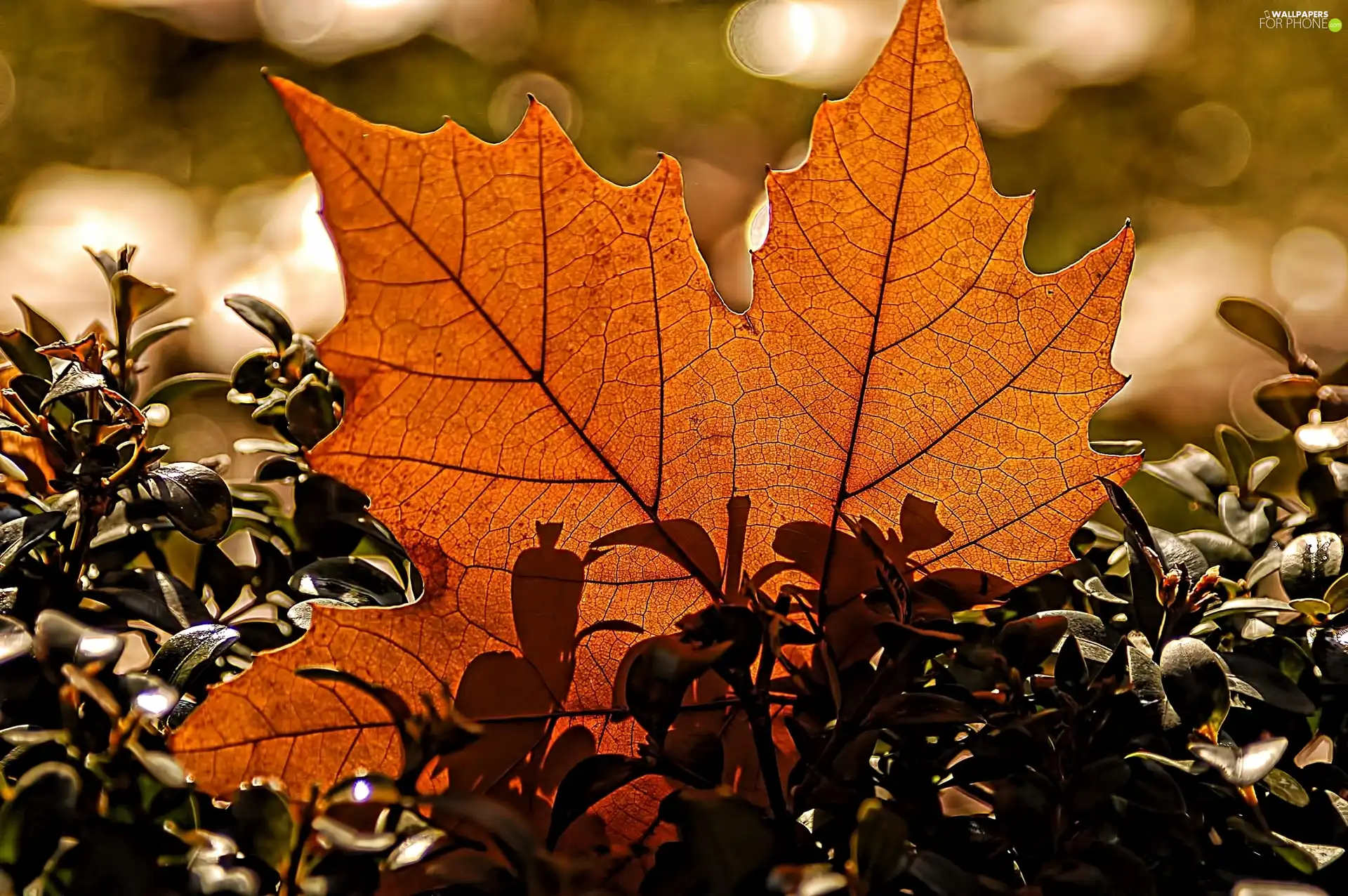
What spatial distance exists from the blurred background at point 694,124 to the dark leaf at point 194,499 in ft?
3.74

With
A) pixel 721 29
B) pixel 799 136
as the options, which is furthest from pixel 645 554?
pixel 721 29

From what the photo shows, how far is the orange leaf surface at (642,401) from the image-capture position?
1.20ft

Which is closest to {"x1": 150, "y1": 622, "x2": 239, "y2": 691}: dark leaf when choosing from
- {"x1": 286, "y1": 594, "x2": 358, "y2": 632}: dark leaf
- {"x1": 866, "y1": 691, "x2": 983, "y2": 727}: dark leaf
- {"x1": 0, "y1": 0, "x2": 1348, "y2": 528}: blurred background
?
{"x1": 286, "y1": 594, "x2": 358, "y2": 632}: dark leaf

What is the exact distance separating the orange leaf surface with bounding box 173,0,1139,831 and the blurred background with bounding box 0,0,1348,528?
3.78ft

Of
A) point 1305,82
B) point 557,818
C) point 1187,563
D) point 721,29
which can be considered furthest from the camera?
point 721,29

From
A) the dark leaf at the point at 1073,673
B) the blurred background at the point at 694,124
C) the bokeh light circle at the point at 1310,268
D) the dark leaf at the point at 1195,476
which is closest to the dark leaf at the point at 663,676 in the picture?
the dark leaf at the point at 1073,673

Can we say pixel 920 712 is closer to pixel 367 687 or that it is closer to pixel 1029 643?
pixel 1029 643

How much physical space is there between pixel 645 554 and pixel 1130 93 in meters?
1.51

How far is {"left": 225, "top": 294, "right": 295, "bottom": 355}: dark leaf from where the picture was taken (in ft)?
1.71

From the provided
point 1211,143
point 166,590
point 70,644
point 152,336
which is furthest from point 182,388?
point 1211,143

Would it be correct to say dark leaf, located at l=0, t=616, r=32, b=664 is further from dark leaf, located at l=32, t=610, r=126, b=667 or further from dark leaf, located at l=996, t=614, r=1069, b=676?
dark leaf, located at l=996, t=614, r=1069, b=676

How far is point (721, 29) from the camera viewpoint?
1725 millimetres

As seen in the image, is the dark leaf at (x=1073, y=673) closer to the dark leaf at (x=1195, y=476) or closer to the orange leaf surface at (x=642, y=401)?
the orange leaf surface at (x=642, y=401)

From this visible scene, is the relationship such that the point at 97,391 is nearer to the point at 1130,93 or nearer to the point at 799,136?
the point at 799,136
